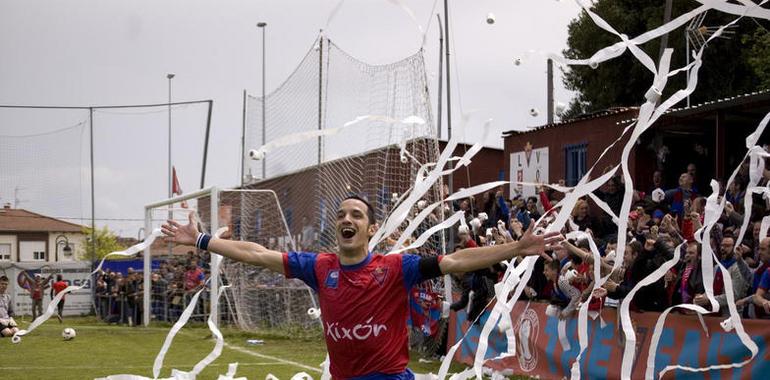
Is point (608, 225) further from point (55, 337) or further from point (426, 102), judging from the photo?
point (55, 337)

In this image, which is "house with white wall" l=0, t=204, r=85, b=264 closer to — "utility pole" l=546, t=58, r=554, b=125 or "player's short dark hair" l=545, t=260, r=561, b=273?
"utility pole" l=546, t=58, r=554, b=125

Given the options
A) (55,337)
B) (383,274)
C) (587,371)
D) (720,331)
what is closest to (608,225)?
(587,371)

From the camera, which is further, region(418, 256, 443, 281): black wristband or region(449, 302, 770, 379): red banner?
region(449, 302, 770, 379): red banner

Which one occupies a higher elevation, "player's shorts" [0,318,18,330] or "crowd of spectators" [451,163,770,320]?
"crowd of spectators" [451,163,770,320]

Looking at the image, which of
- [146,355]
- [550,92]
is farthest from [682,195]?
[550,92]

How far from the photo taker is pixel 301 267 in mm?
6195

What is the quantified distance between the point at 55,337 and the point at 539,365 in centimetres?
1224

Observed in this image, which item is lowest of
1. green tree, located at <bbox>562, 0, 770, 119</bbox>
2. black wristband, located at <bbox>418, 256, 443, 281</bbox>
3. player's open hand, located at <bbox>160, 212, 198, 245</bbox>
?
black wristband, located at <bbox>418, 256, 443, 281</bbox>

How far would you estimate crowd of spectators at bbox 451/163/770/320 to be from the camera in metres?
9.84

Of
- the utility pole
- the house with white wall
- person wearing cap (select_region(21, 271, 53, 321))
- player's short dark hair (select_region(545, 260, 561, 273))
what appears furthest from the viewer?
person wearing cap (select_region(21, 271, 53, 321))

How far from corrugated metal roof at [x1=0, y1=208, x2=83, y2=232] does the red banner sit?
18.8 metres

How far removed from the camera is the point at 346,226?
19.4 ft

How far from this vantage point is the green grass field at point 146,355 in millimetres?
13672

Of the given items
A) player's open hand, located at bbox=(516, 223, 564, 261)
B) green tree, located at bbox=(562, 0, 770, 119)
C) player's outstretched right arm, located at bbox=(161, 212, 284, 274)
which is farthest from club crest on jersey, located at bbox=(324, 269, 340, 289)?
green tree, located at bbox=(562, 0, 770, 119)
